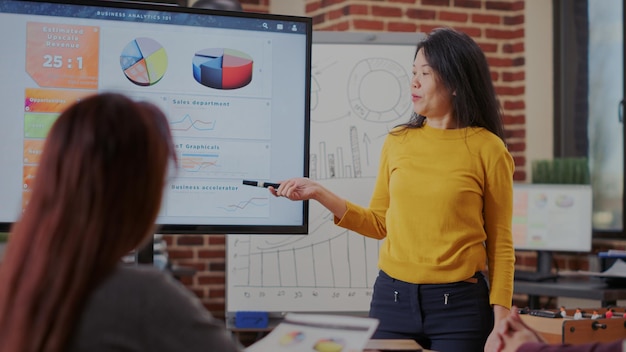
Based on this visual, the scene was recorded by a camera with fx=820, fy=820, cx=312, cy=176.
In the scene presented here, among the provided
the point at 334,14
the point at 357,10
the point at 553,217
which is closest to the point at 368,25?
the point at 357,10

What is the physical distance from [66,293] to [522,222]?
319 cm

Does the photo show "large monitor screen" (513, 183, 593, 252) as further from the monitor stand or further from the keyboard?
the keyboard

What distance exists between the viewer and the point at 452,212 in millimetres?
2021

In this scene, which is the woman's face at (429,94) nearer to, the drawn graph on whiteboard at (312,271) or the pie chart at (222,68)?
the pie chart at (222,68)

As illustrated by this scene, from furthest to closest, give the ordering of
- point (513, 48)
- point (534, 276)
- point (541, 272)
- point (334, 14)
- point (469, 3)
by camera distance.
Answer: point (513, 48) → point (469, 3) → point (334, 14) → point (541, 272) → point (534, 276)

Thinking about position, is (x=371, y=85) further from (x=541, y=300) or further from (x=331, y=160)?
(x=541, y=300)

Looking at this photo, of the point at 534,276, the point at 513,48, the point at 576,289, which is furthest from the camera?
the point at 513,48

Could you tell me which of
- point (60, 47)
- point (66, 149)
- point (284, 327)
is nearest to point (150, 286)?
point (66, 149)

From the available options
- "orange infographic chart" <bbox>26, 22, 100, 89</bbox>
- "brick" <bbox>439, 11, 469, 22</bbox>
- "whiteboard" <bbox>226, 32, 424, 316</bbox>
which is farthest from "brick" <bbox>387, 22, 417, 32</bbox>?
"orange infographic chart" <bbox>26, 22, 100, 89</bbox>

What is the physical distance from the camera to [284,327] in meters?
1.36

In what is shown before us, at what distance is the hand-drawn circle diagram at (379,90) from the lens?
329 cm

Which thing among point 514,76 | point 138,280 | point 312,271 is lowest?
point 312,271

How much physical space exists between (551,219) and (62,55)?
8.53ft

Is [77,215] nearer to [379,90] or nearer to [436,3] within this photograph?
[379,90]
